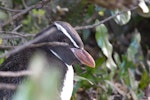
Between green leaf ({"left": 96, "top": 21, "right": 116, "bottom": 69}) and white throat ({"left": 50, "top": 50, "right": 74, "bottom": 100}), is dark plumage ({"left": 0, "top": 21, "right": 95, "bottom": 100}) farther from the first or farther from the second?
green leaf ({"left": 96, "top": 21, "right": 116, "bottom": 69})

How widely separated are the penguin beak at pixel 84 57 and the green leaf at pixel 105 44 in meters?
1.26

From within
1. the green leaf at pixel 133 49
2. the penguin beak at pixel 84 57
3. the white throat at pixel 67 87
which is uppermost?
the green leaf at pixel 133 49

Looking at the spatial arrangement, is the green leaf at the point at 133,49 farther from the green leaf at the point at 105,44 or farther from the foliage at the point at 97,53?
the green leaf at the point at 105,44

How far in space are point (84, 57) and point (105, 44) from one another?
1.33 metres

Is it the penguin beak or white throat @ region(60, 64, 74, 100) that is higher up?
the penguin beak

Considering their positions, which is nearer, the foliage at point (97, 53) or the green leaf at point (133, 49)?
the foliage at point (97, 53)

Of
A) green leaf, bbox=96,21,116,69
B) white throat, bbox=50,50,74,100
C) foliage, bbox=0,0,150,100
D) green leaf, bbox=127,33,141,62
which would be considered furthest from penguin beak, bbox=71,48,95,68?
green leaf, bbox=127,33,141,62

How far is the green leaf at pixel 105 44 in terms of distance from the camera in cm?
485

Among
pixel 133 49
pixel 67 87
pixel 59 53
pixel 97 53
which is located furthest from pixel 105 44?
pixel 67 87

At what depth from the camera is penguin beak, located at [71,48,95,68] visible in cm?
356

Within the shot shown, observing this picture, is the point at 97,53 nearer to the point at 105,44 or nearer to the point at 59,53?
the point at 105,44

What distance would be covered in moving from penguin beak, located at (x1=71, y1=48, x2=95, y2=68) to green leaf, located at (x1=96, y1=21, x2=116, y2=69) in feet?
4.12

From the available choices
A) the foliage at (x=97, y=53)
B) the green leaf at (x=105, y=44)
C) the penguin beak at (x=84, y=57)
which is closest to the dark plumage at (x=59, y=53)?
the penguin beak at (x=84, y=57)

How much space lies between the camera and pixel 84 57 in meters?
3.58
